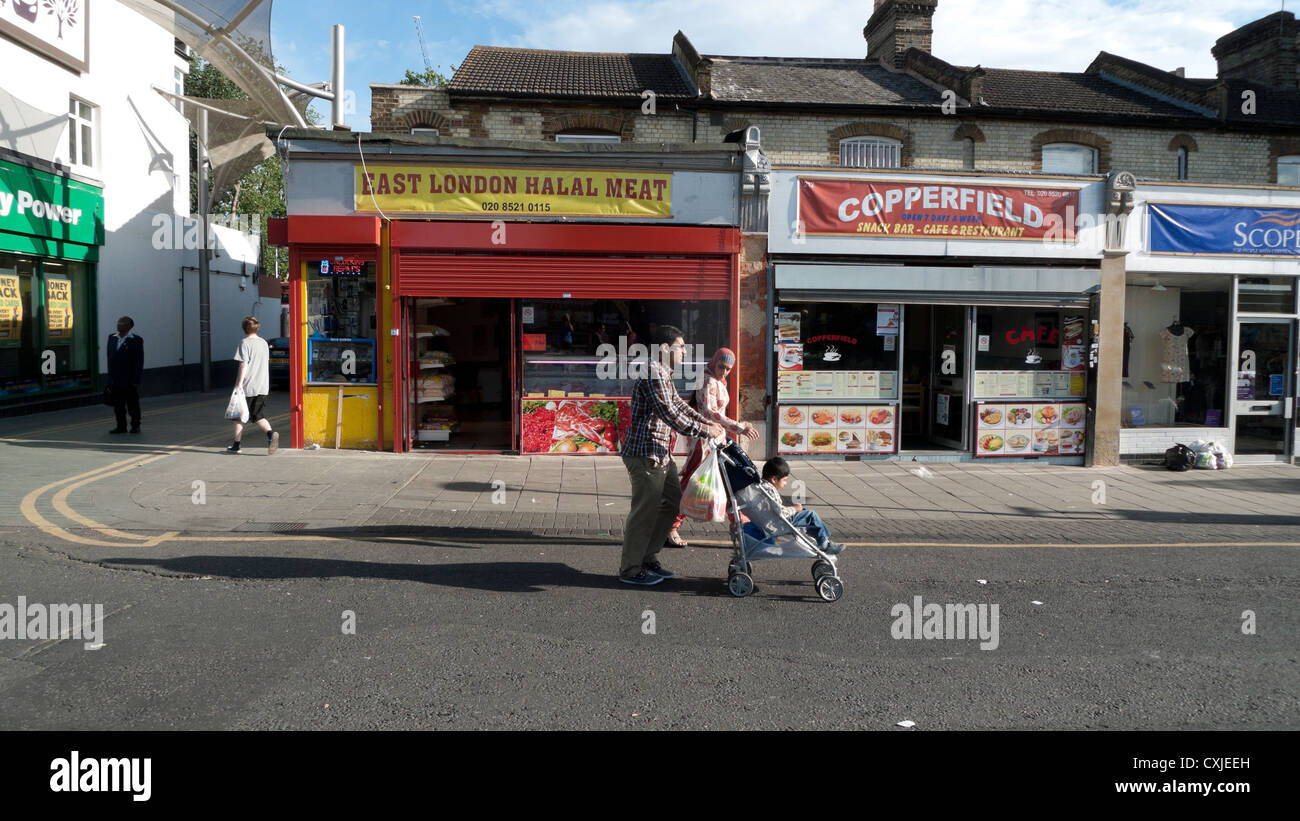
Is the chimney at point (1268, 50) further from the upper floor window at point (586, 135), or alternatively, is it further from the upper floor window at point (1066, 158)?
the upper floor window at point (586, 135)

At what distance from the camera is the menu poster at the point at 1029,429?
12.7m

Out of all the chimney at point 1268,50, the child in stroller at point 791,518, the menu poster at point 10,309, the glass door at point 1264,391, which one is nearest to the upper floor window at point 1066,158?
the chimney at point 1268,50

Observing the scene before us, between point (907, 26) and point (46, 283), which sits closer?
point (46, 283)

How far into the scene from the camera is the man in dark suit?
42.8 feet

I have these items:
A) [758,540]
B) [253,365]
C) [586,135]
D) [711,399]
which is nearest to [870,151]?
[586,135]

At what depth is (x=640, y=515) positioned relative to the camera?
20.5 feet

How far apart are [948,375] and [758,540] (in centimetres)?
829

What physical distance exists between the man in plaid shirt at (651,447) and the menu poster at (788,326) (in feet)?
20.3

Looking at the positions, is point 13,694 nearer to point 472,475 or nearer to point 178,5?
point 472,475

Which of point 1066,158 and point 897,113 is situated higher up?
point 897,113

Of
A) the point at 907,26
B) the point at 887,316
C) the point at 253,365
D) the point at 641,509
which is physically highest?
the point at 907,26

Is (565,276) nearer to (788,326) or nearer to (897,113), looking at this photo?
(788,326)

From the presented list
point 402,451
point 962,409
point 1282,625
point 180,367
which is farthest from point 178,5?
point 1282,625

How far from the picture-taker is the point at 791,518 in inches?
242
